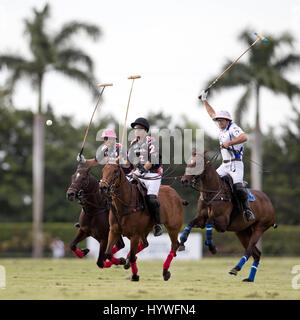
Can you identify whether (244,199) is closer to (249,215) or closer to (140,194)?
(249,215)

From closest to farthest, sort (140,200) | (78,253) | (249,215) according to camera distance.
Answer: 1. (140,200)
2. (249,215)
3. (78,253)

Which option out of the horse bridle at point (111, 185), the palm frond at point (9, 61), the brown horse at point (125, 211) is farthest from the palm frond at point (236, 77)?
the horse bridle at point (111, 185)

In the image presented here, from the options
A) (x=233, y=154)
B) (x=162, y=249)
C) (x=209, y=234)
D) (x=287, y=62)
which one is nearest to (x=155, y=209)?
(x=209, y=234)

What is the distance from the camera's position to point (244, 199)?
1448cm

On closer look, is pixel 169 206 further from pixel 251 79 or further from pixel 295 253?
pixel 295 253

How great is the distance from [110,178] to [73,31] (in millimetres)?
26905

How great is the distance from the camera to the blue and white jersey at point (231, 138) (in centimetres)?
1428

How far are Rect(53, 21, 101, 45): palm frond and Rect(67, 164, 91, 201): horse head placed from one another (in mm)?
23540

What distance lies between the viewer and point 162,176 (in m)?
14.6

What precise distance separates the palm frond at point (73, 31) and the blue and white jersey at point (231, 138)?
928 inches

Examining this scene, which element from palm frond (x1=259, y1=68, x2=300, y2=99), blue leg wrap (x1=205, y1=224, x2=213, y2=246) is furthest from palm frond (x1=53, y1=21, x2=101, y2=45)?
blue leg wrap (x1=205, y1=224, x2=213, y2=246)

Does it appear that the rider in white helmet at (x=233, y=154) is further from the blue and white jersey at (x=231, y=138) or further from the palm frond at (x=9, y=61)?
the palm frond at (x=9, y=61)

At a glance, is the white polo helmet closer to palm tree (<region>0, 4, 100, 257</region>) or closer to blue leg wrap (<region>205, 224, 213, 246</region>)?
blue leg wrap (<region>205, 224, 213, 246</region>)

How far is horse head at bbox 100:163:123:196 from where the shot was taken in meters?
12.3
